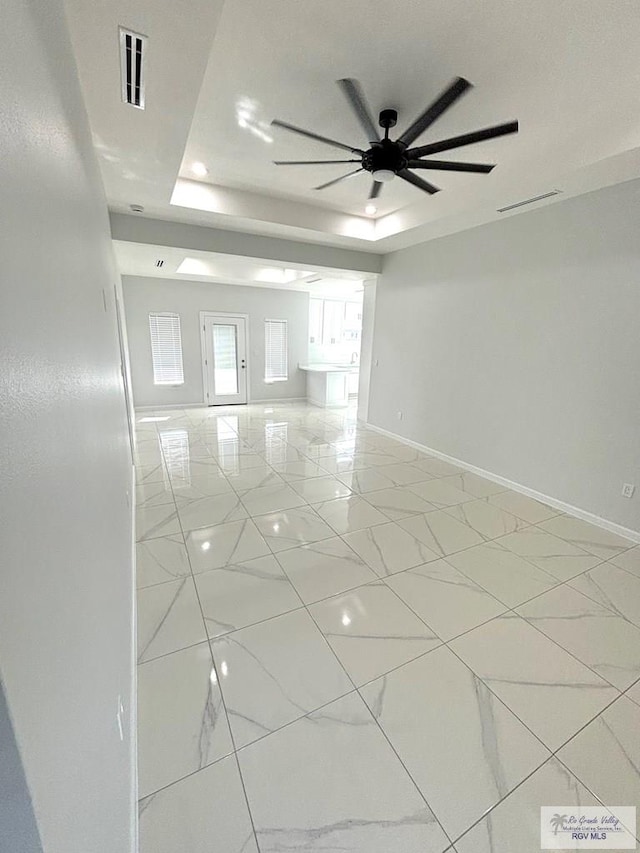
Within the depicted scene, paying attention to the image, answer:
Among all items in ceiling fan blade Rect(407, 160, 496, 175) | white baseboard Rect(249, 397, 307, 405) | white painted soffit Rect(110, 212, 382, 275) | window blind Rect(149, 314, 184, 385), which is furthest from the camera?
white baseboard Rect(249, 397, 307, 405)

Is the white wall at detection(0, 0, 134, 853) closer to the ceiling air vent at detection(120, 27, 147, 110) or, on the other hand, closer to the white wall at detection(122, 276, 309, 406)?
the ceiling air vent at detection(120, 27, 147, 110)

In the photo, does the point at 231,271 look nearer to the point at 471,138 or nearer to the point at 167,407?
the point at 167,407

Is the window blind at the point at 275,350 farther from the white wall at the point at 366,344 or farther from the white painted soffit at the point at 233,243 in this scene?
the white painted soffit at the point at 233,243

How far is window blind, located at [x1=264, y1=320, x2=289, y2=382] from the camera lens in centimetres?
777

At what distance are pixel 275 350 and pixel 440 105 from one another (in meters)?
6.30

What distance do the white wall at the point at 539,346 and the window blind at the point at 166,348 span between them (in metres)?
4.48

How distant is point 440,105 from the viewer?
181 centimetres

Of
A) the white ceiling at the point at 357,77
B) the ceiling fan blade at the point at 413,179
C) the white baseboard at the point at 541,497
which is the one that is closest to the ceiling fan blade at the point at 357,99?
the white ceiling at the point at 357,77

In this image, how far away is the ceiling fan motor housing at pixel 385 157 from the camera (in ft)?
7.34

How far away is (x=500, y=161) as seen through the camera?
2900 mm

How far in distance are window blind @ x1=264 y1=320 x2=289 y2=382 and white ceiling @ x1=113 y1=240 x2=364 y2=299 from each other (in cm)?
81

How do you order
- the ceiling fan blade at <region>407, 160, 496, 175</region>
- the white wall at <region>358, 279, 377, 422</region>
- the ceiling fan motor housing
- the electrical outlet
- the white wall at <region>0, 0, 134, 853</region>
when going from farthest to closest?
the white wall at <region>358, 279, 377, 422</region>, the ceiling fan blade at <region>407, 160, 496, 175</region>, the ceiling fan motor housing, the electrical outlet, the white wall at <region>0, 0, 134, 853</region>

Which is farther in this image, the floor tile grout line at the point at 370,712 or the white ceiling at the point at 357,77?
the white ceiling at the point at 357,77

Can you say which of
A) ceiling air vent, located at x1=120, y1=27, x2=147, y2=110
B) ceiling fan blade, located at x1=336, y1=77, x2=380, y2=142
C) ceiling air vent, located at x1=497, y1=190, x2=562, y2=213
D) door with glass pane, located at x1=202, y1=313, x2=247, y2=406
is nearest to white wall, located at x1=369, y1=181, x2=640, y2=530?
ceiling air vent, located at x1=497, y1=190, x2=562, y2=213
